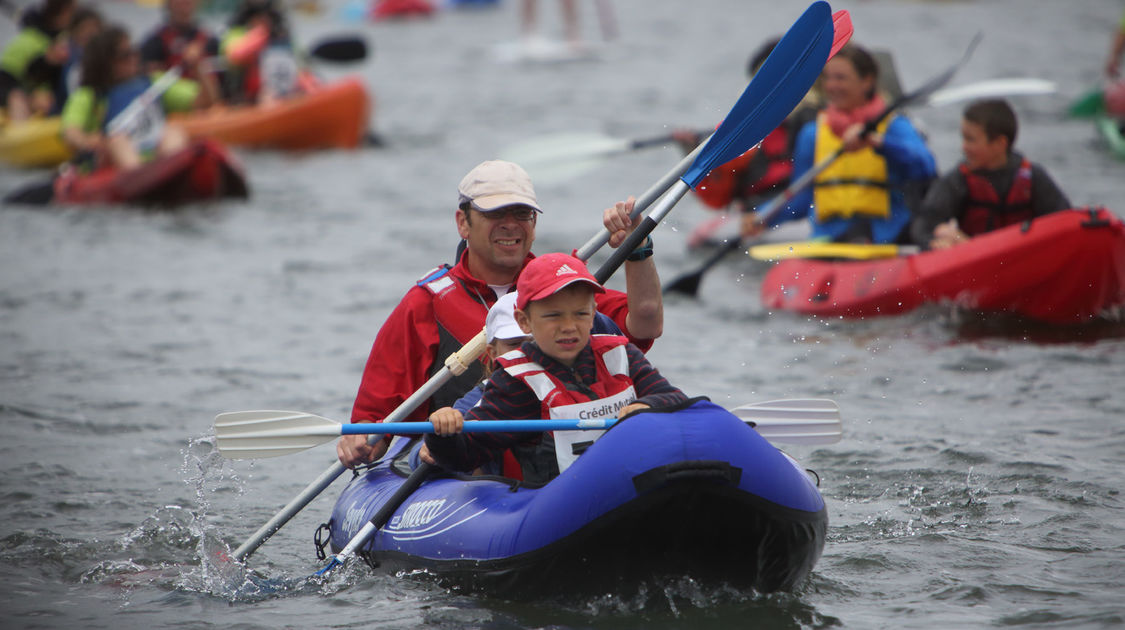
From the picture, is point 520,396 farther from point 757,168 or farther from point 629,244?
point 757,168

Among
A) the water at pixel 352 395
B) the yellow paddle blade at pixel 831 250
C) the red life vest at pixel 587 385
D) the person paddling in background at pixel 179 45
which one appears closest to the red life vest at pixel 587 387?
the red life vest at pixel 587 385

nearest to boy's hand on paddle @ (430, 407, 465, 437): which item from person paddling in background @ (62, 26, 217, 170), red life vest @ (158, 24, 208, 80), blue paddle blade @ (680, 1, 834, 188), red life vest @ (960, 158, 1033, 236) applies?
blue paddle blade @ (680, 1, 834, 188)

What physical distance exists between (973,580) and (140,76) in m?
9.86

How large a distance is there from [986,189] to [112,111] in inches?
303

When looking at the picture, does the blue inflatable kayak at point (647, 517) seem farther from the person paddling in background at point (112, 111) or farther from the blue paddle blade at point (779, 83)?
the person paddling in background at point (112, 111)

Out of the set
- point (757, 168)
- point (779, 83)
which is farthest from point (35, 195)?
point (779, 83)

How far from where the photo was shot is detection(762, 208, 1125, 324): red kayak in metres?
6.65

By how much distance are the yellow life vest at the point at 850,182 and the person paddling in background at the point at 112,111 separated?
19.3ft

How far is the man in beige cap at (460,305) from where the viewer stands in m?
4.09

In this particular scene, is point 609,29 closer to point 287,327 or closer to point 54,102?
point 54,102

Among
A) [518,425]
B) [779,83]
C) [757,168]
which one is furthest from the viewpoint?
[757,168]

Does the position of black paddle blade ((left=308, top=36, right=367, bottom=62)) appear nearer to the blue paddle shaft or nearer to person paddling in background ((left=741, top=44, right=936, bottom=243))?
person paddling in background ((left=741, top=44, right=936, bottom=243))

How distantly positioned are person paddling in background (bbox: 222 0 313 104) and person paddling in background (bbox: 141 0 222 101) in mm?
273

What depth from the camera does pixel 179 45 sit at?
514 inches
